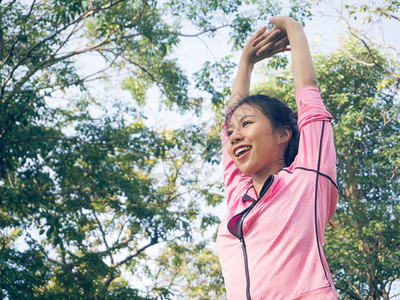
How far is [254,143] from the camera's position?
1376 millimetres

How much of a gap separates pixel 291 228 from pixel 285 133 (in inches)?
15.0

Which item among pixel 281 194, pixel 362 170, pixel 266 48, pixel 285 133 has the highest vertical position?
pixel 362 170

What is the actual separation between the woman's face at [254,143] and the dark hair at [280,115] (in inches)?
0.8

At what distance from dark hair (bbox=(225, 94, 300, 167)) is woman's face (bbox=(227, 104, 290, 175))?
0.02m

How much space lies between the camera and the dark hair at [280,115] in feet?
4.77

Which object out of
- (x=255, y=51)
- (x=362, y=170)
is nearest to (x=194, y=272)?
(x=362, y=170)

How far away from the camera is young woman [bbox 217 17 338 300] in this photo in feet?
3.69

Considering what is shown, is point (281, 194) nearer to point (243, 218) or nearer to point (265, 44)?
point (243, 218)

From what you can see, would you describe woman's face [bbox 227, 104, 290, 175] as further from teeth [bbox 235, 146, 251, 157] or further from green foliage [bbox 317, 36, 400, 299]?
green foliage [bbox 317, 36, 400, 299]

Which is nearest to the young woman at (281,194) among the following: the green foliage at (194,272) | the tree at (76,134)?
the tree at (76,134)

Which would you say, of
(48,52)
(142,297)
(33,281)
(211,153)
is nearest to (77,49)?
(48,52)

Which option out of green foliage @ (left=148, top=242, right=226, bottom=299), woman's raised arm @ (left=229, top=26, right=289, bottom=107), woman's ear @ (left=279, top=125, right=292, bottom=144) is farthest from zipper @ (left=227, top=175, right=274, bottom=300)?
green foliage @ (left=148, top=242, right=226, bottom=299)

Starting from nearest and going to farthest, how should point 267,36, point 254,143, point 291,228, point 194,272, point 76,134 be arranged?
point 291,228 < point 254,143 < point 267,36 < point 76,134 < point 194,272

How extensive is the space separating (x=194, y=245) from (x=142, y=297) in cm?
316
